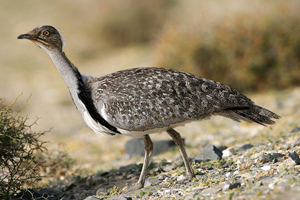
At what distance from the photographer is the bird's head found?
17.9ft

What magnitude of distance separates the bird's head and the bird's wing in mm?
985

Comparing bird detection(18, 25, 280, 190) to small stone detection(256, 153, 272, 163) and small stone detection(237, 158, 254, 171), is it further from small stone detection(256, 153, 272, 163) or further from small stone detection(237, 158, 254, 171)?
small stone detection(237, 158, 254, 171)

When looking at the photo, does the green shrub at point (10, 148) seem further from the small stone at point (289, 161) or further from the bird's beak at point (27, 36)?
the small stone at point (289, 161)

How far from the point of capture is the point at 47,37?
5484 millimetres

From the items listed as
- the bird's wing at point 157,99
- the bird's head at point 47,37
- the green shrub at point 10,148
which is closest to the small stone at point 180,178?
the bird's wing at point 157,99

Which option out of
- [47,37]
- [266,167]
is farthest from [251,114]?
[47,37]

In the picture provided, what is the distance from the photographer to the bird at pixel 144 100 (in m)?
5.00

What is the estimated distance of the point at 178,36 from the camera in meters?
14.0

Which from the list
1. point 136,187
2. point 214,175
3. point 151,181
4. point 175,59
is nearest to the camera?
point 214,175

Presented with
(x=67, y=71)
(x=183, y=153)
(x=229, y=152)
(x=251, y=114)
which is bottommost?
(x=183, y=153)

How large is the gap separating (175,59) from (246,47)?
9.80ft

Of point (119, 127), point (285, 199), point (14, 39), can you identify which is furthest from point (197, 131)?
point (14, 39)

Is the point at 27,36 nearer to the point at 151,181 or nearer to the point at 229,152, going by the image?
the point at 151,181

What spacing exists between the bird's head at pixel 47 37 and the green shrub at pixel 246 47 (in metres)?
8.64
